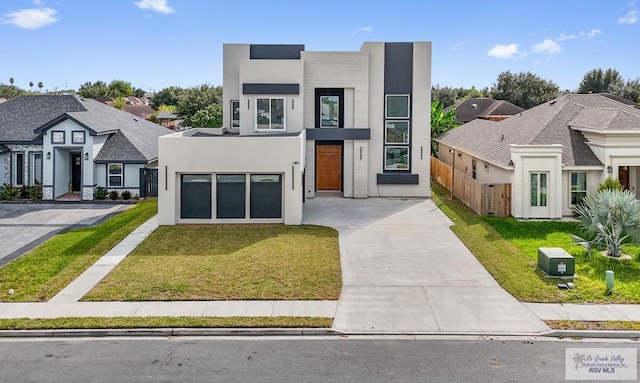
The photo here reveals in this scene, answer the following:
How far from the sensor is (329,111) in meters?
28.8

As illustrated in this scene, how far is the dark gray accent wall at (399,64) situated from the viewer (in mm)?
28375

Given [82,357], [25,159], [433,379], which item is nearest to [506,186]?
[433,379]

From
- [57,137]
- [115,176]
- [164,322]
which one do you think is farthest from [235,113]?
[164,322]

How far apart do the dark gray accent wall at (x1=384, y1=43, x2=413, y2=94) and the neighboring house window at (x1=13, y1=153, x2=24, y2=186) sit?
20041mm

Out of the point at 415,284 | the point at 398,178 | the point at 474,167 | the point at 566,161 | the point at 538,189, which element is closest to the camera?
the point at 415,284

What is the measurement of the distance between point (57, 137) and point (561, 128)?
24855 mm

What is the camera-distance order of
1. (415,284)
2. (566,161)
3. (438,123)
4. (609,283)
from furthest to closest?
(438,123), (566,161), (415,284), (609,283)

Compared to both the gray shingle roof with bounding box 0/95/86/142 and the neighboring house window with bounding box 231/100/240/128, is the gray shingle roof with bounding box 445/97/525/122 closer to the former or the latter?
the neighboring house window with bounding box 231/100/240/128

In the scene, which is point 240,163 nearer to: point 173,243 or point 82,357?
point 173,243

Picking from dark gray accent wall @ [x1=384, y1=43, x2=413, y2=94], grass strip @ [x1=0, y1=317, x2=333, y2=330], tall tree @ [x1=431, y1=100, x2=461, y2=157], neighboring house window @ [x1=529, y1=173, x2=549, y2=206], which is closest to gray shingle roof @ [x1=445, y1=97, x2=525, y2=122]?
tall tree @ [x1=431, y1=100, x2=461, y2=157]

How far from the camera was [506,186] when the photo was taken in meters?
22.8

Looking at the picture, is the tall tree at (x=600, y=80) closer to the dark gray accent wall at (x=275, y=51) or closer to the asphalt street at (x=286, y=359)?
the dark gray accent wall at (x=275, y=51)

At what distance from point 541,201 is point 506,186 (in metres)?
1.51

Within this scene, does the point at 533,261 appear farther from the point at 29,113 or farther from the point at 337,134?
the point at 29,113
